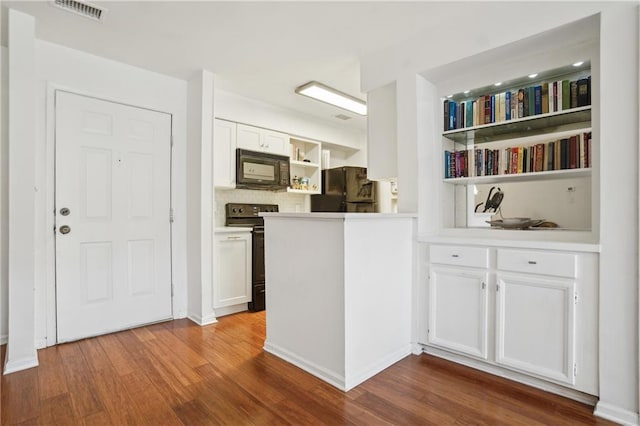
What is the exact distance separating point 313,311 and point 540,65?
2.23 metres

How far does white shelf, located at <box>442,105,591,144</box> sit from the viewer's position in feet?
7.04

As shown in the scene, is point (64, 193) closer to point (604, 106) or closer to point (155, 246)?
point (155, 246)

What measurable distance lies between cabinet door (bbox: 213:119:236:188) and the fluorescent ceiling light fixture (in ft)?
2.98

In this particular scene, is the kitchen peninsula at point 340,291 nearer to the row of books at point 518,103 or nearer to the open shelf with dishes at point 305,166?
the row of books at point 518,103

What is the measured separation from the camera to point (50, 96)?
8.91 feet

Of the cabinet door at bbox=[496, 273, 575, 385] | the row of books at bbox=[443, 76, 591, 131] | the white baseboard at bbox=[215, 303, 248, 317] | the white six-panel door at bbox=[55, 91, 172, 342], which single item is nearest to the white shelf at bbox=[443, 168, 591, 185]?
the row of books at bbox=[443, 76, 591, 131]

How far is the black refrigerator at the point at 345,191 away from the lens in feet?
15.7

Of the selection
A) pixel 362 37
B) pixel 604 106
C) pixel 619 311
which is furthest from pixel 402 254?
pixel 362 37

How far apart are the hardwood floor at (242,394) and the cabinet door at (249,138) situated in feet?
7.66

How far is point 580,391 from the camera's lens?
1878mm

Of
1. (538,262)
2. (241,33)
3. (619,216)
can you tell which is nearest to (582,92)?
(619,216)

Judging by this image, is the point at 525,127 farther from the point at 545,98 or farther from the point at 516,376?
the point at 516,376

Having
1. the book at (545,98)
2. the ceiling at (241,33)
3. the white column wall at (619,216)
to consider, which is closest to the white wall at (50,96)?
the ceiling at (241,33)

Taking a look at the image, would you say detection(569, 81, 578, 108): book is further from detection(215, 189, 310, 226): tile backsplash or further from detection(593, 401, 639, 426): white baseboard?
detection(215, 189, 310, 226): tile backsplash
